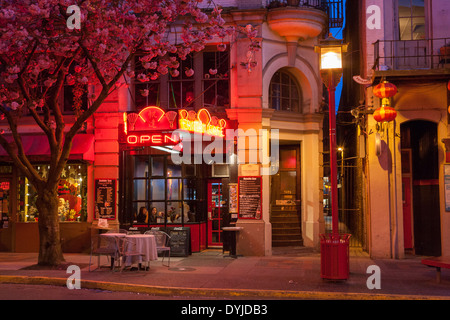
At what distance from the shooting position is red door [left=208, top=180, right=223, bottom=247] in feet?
60.0

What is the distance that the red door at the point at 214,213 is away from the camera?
18281 mm

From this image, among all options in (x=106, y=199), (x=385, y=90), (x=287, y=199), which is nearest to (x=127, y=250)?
(x=106, y=199)

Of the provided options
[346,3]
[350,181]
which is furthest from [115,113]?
[346,3]

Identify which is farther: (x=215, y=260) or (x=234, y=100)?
(x=234, y=100)

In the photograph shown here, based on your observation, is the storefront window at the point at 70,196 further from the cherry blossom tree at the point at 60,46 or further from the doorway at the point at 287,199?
the doorway at the point at 287,199

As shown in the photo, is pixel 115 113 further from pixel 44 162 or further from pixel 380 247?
pixel 380 247

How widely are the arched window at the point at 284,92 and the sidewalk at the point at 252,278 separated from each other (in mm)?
5196

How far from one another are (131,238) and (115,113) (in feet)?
18.3

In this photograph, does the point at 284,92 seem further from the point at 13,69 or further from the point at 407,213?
the point at 13,69

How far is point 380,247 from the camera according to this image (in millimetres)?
15875

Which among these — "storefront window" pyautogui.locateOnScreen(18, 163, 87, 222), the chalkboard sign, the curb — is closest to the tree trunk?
the curb

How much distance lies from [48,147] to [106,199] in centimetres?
246

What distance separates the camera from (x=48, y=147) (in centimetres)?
1733
